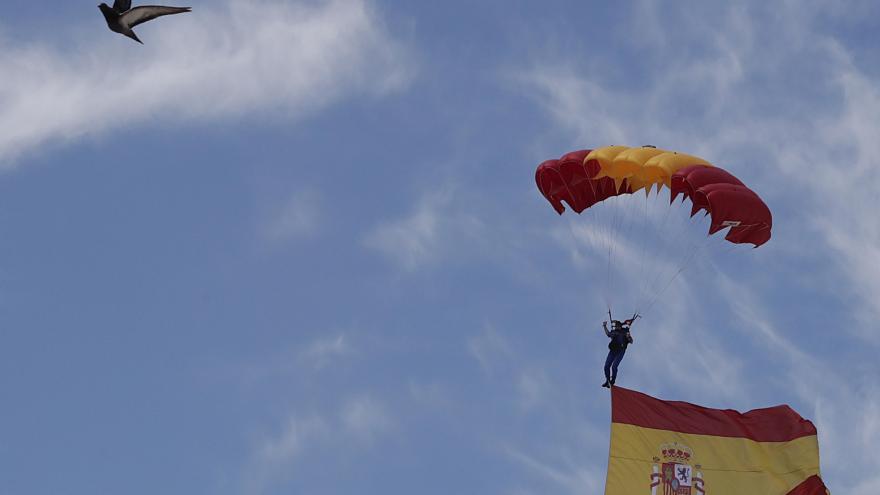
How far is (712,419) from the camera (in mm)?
30672

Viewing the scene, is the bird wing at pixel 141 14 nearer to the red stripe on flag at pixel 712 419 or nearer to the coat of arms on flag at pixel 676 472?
the red stripe on flag at pixel 712 419

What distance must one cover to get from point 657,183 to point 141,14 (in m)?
14.9

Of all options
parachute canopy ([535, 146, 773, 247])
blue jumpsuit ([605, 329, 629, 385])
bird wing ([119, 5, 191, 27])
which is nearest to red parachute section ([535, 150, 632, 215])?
parachute canopy ([535, 146, 773, 247])

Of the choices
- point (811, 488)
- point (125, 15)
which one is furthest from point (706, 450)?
point (125, 15)

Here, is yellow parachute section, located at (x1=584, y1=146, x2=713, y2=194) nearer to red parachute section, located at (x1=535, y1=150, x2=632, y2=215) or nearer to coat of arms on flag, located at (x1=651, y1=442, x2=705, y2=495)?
red parachute section, located at (x1=535, y1=150, x2=632, y2=215)

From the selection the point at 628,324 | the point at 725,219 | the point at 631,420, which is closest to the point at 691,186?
the point at 725,219

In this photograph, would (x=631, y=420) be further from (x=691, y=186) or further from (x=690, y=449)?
(x=691, y=186)

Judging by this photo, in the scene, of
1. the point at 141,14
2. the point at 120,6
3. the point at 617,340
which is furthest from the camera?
the point at 617,340

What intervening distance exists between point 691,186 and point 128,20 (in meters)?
14.5

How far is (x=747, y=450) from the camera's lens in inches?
1206

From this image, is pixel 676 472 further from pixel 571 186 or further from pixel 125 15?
pixel 125 15

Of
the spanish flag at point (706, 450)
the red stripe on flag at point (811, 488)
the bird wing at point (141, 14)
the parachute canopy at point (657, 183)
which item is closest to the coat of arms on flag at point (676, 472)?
the spanish flag at point (706, 450)

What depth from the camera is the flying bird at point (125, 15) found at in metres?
16.4

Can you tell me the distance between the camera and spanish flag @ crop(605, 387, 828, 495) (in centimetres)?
2934
